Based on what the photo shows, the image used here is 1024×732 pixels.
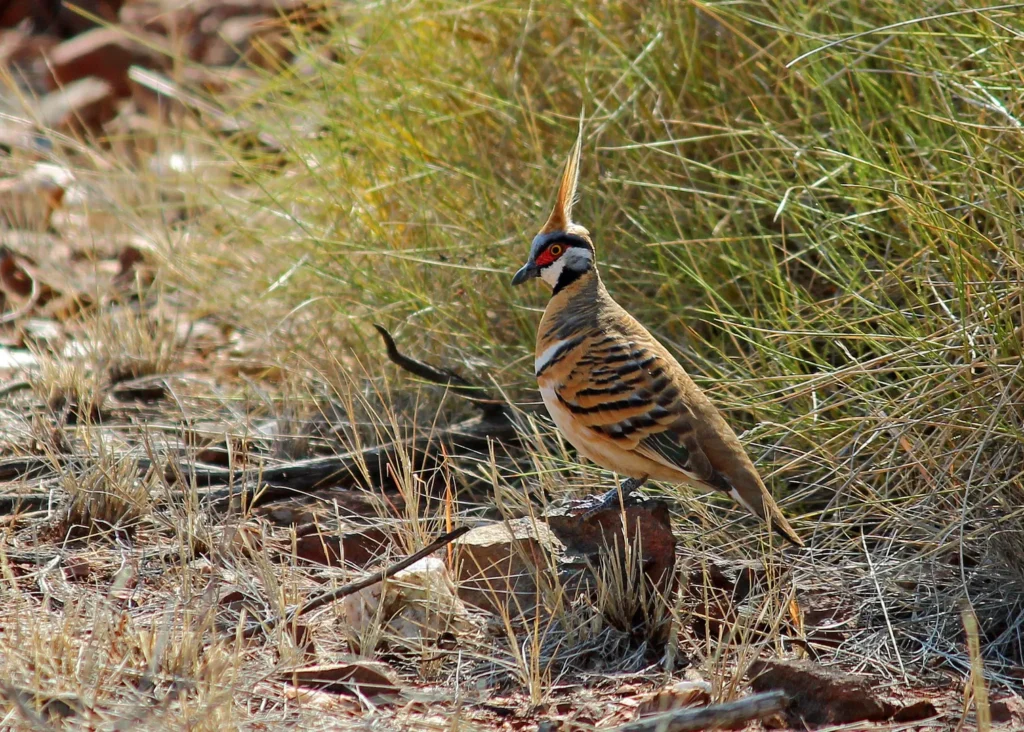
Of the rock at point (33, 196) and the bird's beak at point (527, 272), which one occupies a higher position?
the bird's beak at point (527, 272)

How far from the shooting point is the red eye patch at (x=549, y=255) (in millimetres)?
3904

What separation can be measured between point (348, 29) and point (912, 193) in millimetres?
2935

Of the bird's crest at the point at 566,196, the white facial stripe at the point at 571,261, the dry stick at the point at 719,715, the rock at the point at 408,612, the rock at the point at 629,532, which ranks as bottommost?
the rock at the point at 408,612

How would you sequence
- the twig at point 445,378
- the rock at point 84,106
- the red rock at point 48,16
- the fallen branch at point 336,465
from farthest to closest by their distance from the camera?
the red rock at point 48,16 < the rock at point 84,106 < the twig at point 445,378 < the fallen branch at point 336,465

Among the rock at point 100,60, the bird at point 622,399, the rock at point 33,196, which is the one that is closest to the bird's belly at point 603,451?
the bird at point 622,399

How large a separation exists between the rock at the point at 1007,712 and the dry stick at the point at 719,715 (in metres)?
0.64

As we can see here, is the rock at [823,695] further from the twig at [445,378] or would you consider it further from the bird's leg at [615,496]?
the twig at [445,378]

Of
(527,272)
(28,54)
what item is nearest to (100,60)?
(28,54)

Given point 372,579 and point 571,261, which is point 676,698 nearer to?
point 372,579

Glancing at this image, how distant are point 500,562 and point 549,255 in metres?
1.06

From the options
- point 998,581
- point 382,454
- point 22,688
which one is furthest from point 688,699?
point 382,454

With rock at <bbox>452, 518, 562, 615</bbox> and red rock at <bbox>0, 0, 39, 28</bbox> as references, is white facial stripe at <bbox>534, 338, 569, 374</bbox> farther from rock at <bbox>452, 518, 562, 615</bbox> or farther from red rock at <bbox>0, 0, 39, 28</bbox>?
red rock at <bbox>0, 0, 39, 28</bbox>

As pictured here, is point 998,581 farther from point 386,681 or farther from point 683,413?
point 386,681

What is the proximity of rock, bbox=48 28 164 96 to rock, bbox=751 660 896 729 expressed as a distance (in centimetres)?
759
